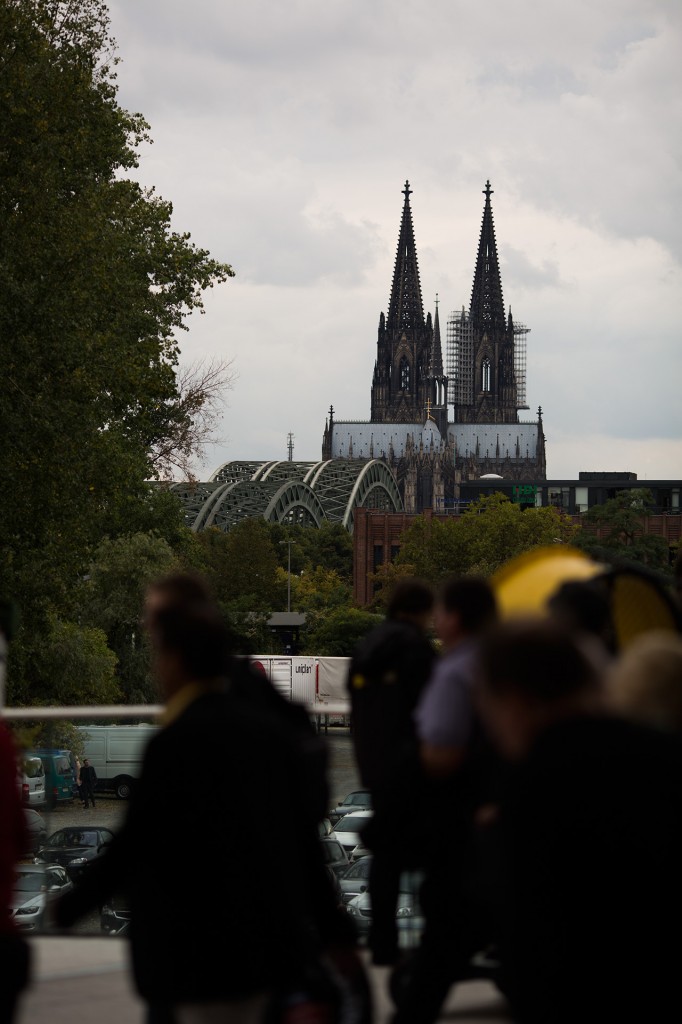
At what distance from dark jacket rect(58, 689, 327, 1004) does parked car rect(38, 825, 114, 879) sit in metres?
4.68

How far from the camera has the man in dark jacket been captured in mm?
4051

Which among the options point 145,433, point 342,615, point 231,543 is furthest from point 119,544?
point 231,543

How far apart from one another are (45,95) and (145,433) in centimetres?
1003

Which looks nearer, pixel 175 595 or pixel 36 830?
pixel 175 595

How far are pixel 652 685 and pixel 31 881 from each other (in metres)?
5.87

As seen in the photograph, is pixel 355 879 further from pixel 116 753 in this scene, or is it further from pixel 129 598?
pixel 129 598

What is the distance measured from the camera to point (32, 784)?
8836 mm

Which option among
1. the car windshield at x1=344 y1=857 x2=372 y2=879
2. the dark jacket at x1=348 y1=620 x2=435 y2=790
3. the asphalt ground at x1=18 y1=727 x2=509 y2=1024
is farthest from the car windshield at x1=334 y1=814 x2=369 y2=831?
the dark jacket at x1=348 y1=620 x2=435 y2=790

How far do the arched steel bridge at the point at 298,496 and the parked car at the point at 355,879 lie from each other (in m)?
150

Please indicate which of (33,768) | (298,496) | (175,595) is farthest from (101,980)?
(298,496)

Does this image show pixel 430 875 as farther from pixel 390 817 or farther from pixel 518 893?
→ pixel 518 893

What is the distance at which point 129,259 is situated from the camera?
101ft

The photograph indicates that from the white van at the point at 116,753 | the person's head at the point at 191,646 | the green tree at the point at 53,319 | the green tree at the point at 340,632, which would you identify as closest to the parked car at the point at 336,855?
the white van at the point at 116,753

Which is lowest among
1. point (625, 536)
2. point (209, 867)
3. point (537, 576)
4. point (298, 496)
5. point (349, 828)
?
point (349, 828)
